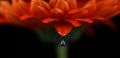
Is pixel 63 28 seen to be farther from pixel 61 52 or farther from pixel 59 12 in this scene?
pixel 61 52

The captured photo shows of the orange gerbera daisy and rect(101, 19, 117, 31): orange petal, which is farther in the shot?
rect(101, 19, 117, 31): orange petal

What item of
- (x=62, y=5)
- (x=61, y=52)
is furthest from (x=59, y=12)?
(x=61, y=52)

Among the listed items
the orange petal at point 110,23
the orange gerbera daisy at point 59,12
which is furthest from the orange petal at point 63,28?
the orange petal at point 110,23

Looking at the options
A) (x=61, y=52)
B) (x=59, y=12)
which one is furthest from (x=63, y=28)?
(x=61, y=52)

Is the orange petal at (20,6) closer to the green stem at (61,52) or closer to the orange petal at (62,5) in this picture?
the orange petal at (62,5)

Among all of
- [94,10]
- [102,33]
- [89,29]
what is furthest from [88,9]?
[102,33]

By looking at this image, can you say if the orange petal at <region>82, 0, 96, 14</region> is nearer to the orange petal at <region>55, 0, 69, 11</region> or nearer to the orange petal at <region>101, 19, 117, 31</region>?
the orange petal at <region>55, 0, 69, 11</region>

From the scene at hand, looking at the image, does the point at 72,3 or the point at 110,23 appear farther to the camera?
the point at 110,23

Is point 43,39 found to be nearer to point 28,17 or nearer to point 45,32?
point 45,32

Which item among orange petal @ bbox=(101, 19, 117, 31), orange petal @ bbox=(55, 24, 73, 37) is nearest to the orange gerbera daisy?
orange petal @ bbox=(55, 24, 73, 37)
